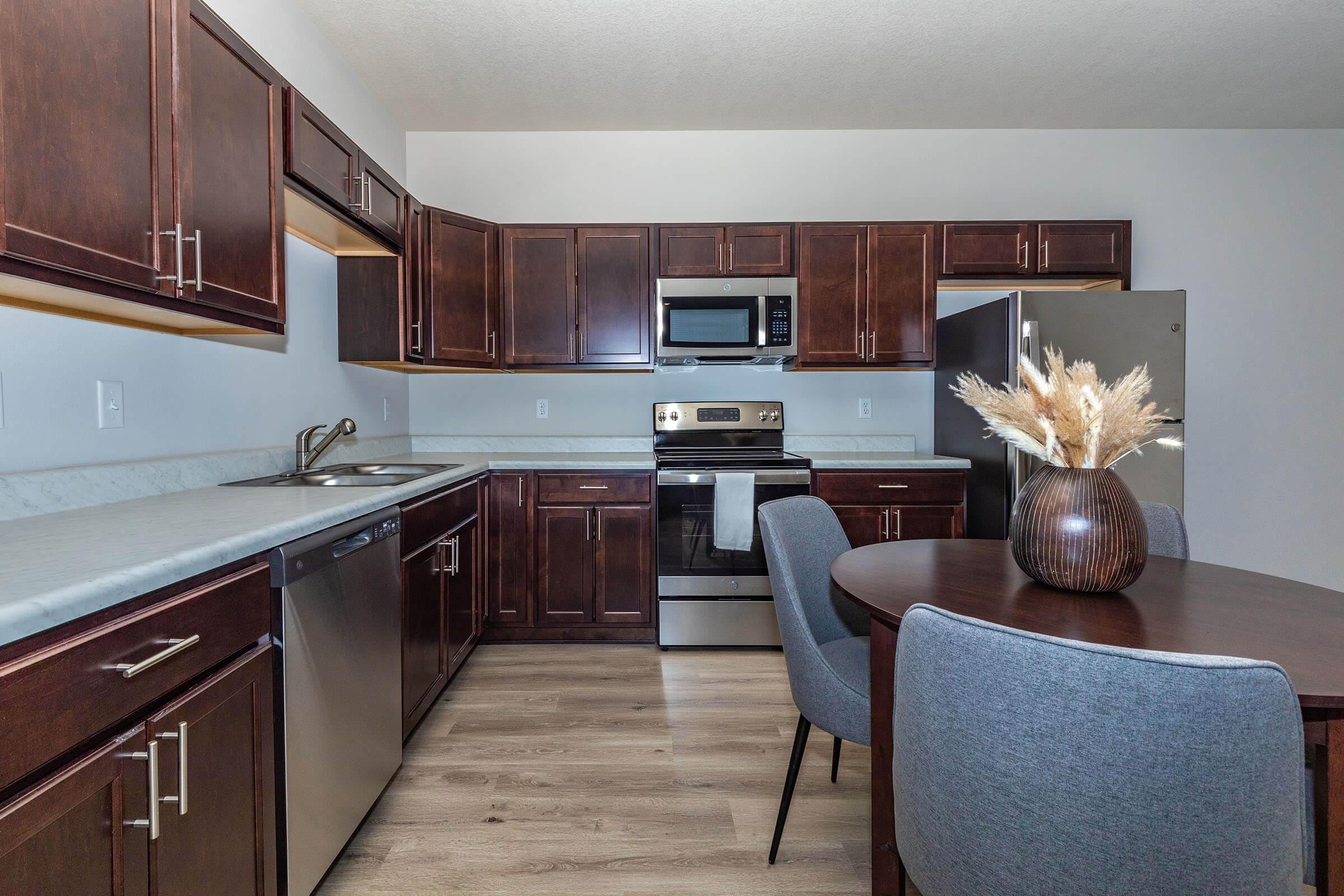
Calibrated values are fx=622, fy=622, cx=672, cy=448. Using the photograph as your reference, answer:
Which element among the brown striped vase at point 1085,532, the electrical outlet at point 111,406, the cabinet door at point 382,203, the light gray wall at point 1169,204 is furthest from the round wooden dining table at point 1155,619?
the light gray wall at point 1169,204

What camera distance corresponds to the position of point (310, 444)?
2312 mm

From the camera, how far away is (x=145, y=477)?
1.60 metres

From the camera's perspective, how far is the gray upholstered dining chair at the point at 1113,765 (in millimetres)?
625

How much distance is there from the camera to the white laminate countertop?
30.9 inches

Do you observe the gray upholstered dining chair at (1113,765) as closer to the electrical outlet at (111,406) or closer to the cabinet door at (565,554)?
the electrical outlet at (111,406)

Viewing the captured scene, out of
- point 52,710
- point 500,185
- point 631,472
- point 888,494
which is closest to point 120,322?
point 52,710

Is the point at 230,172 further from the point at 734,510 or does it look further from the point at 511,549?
the point at 734,510

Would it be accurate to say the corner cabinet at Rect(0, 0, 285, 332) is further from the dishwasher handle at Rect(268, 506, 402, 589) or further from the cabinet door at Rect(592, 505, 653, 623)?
the cabinet door at Rect(592, 505, 653, 623)

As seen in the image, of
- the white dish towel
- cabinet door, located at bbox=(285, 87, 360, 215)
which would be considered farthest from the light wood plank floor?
cabinet door, located at bbox=(285, 87, 360, 215)

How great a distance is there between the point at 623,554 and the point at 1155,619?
2.21 meters

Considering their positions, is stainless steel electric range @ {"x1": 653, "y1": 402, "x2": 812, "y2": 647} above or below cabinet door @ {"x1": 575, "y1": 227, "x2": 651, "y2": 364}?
below

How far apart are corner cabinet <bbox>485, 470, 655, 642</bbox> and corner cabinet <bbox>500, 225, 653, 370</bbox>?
666 mm

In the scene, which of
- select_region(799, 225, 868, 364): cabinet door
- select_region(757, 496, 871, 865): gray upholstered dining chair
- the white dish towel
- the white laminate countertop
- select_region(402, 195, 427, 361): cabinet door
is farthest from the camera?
select_region(799, 225, 868, 364): cabinet door

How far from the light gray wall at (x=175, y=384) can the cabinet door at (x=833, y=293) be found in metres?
2.19
